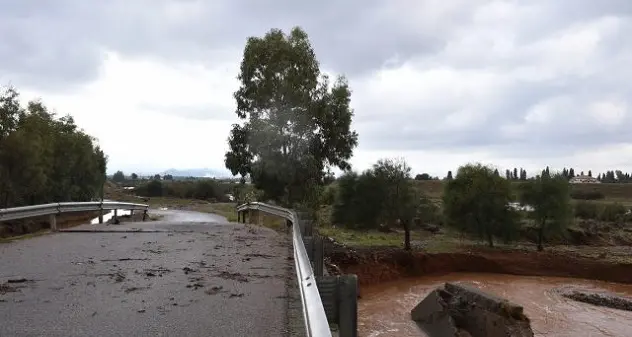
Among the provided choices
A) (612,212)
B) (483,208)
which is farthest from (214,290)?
(612,212)

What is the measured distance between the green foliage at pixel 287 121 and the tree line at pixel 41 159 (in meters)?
15.7

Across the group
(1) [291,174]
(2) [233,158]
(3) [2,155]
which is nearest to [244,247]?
Result: (1) [291,174]

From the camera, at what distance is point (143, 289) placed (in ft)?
22.0

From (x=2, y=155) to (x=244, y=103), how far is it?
56.0ft

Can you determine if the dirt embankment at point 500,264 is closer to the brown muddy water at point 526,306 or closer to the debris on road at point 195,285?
the brown muddy water at point 526,306

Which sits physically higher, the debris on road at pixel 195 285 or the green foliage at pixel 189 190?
the green foliage at pixel 189 190

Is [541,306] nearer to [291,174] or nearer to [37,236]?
[291,174]

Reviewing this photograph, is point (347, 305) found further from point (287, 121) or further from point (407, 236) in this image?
point (407, 236)

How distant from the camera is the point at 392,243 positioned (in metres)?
49.3

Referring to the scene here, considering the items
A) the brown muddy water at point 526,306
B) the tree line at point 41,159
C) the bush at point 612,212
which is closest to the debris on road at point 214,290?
the brown muddy water at point 526,306

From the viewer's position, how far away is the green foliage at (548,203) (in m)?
51.3

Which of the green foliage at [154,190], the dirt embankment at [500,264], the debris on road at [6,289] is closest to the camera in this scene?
the debris on road at [6,289]

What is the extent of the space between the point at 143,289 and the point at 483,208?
46.6m

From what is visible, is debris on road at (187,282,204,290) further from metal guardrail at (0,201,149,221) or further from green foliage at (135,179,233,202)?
green foliage at (135,179,233,202)
